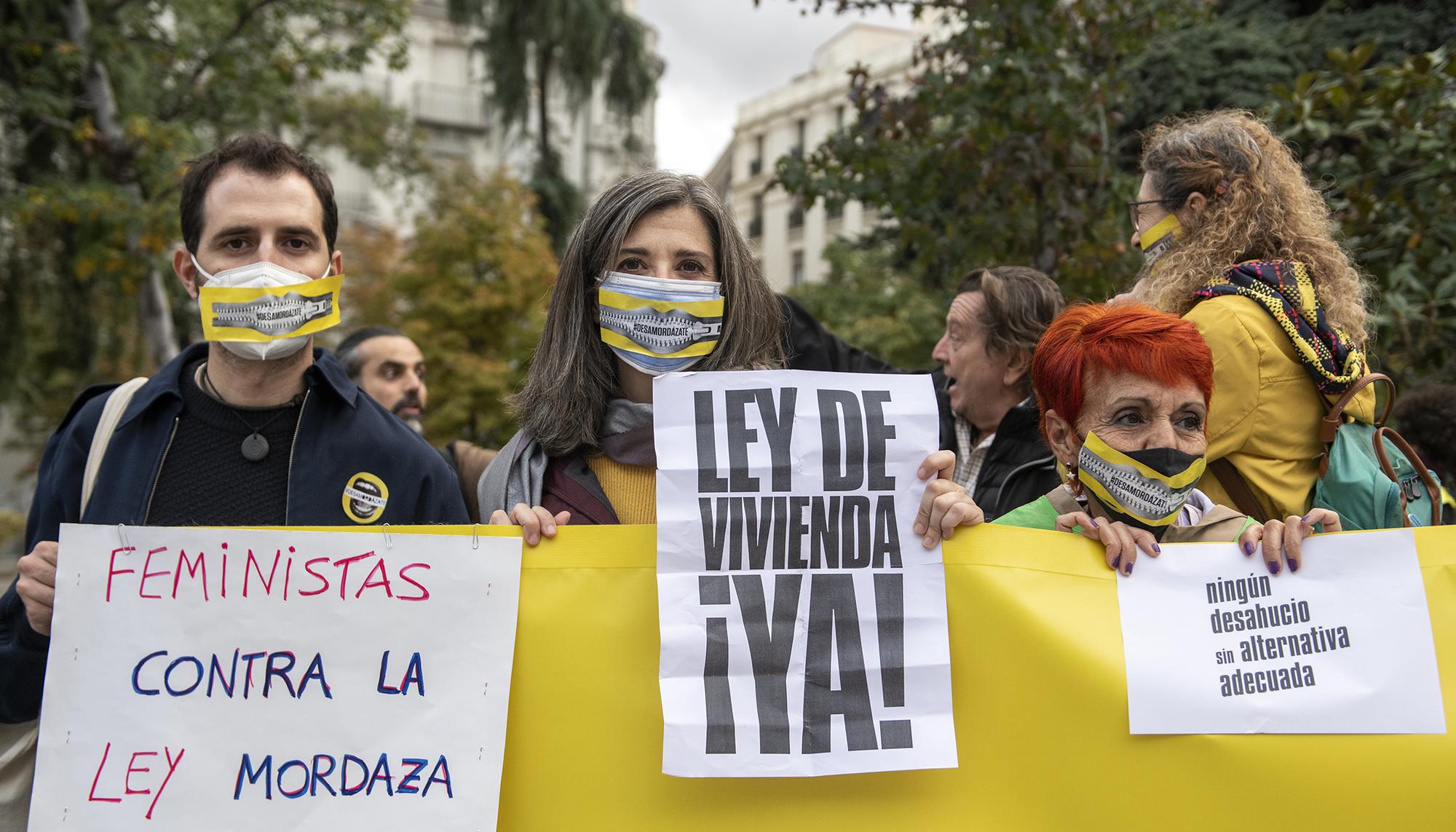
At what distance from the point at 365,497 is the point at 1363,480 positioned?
210 centimetres

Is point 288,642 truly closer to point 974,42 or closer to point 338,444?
point 338,444

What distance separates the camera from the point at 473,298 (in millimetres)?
18547

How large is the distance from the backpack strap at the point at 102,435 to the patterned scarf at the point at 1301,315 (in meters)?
2.36

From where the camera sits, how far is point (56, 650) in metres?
2.07

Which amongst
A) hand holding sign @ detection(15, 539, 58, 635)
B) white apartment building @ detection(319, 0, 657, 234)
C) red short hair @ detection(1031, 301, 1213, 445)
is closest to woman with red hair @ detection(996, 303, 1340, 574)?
red short hair @ detection(1031, 301, 1213, 445)

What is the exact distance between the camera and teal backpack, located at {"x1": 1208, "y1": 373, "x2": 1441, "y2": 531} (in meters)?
2.40

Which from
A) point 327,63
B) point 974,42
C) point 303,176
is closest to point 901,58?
point 327,63

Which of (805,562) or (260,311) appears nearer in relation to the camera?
(805,562)

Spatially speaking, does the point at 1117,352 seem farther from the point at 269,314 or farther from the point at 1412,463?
the point at 269,314

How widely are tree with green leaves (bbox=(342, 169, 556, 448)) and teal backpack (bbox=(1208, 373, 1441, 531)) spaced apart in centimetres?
1483

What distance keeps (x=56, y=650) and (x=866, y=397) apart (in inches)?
60.4

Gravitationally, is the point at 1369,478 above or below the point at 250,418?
below

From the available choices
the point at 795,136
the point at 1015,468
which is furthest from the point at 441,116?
the point at 1015,468

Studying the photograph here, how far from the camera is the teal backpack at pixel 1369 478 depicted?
2.40 metres
